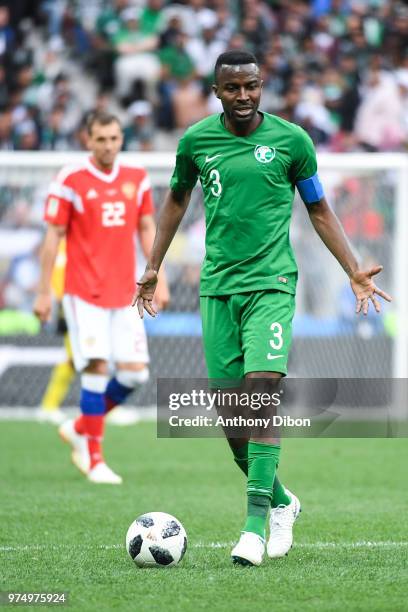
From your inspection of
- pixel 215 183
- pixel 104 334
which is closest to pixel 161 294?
pixel 104 334

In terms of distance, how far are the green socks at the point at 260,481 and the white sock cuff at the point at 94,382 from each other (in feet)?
12.0

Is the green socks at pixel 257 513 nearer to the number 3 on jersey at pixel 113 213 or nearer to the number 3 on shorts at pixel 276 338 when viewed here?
the number 3 on shorts at pixel 276 338

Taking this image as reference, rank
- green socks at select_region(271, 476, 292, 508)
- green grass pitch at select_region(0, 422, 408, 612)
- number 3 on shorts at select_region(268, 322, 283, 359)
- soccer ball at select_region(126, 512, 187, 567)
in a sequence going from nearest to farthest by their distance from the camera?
green grass pitch at select_region(0, 422, 408, 612)
soccer ball at select_region(126, 512, 187, 567)
number 3 on shorts at select_region(268, 322, 283, 359)
green socks at select_region(271, 476, 292, 508)

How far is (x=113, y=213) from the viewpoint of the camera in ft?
30.9

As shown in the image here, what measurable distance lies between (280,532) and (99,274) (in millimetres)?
3794

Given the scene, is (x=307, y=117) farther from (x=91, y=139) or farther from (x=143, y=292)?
(x=143, y=292)

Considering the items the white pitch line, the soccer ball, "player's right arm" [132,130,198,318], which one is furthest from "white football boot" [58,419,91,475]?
the soccer ball

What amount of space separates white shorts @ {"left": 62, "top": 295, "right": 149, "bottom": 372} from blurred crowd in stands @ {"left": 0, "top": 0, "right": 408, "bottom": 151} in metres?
7.62

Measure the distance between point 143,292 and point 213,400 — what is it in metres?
0.63

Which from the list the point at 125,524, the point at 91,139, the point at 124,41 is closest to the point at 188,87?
the point at 124,41

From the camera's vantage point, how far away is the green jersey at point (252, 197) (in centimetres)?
583

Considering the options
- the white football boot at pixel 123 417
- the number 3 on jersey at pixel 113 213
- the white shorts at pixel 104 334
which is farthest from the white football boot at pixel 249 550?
the white football boot at pixel 123 417

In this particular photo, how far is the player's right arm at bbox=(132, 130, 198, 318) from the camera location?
6.10 m

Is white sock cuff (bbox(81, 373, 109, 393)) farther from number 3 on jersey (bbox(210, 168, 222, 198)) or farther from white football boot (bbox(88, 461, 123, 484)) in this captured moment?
number 3 on jersey (bbox(210, 168, 222, 198))
